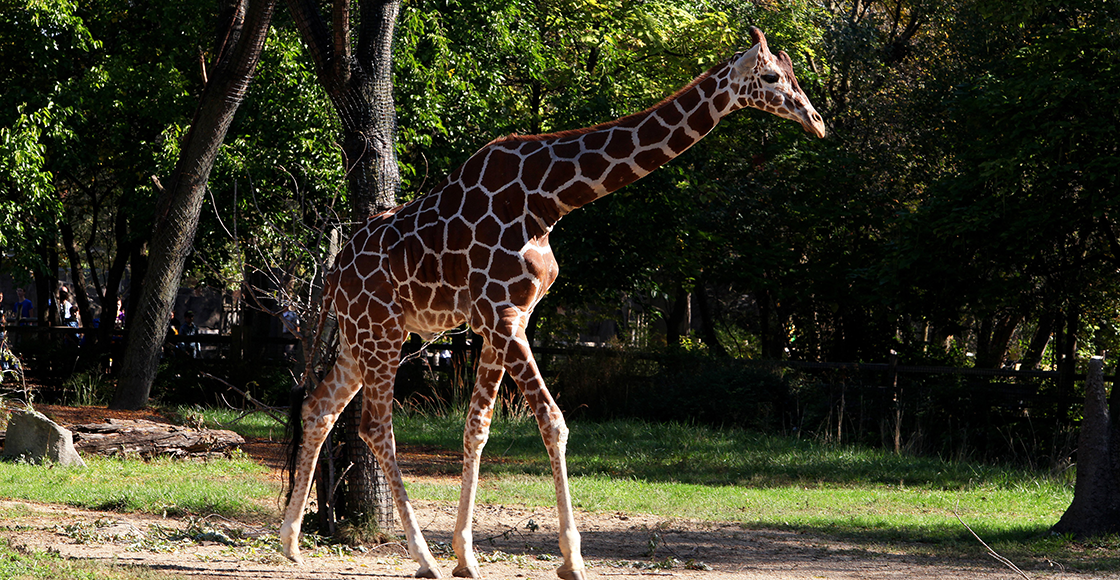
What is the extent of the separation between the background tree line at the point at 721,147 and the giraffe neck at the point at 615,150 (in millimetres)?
7161

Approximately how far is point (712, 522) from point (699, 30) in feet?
40.0

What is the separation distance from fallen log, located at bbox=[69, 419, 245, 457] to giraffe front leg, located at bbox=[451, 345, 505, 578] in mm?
6754

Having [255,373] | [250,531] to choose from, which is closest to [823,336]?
[255,373]

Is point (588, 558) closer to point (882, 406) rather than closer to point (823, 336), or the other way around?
point (882, 406)

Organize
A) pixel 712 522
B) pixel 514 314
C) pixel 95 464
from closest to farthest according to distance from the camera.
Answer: pixel 514 314 → pixel 712 522 → pixel 95 464

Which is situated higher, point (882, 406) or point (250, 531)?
point (882, 406)

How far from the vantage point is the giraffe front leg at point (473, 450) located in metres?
5.91

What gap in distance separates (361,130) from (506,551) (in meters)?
3.33

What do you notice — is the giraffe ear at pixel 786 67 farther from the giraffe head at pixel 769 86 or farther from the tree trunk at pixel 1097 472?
the tree trunk at pixel 1097 472

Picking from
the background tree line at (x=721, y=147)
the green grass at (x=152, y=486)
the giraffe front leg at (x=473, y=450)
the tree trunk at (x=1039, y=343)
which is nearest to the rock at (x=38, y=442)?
the green grass at (x=152, y=486)

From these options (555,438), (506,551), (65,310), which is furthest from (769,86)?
(65,310)

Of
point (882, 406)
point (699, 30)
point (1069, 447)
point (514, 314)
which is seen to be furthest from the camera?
point (699, 30)

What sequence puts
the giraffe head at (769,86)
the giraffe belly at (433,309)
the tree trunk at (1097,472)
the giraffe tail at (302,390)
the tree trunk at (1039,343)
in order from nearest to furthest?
the giraffe head at (769,86)
the giraffe belly at (433,309)
the giraffe tail at (302,390)
the tree trunk at (1097,472)
the tree trunk at (1039,343)

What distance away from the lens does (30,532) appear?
710cm
